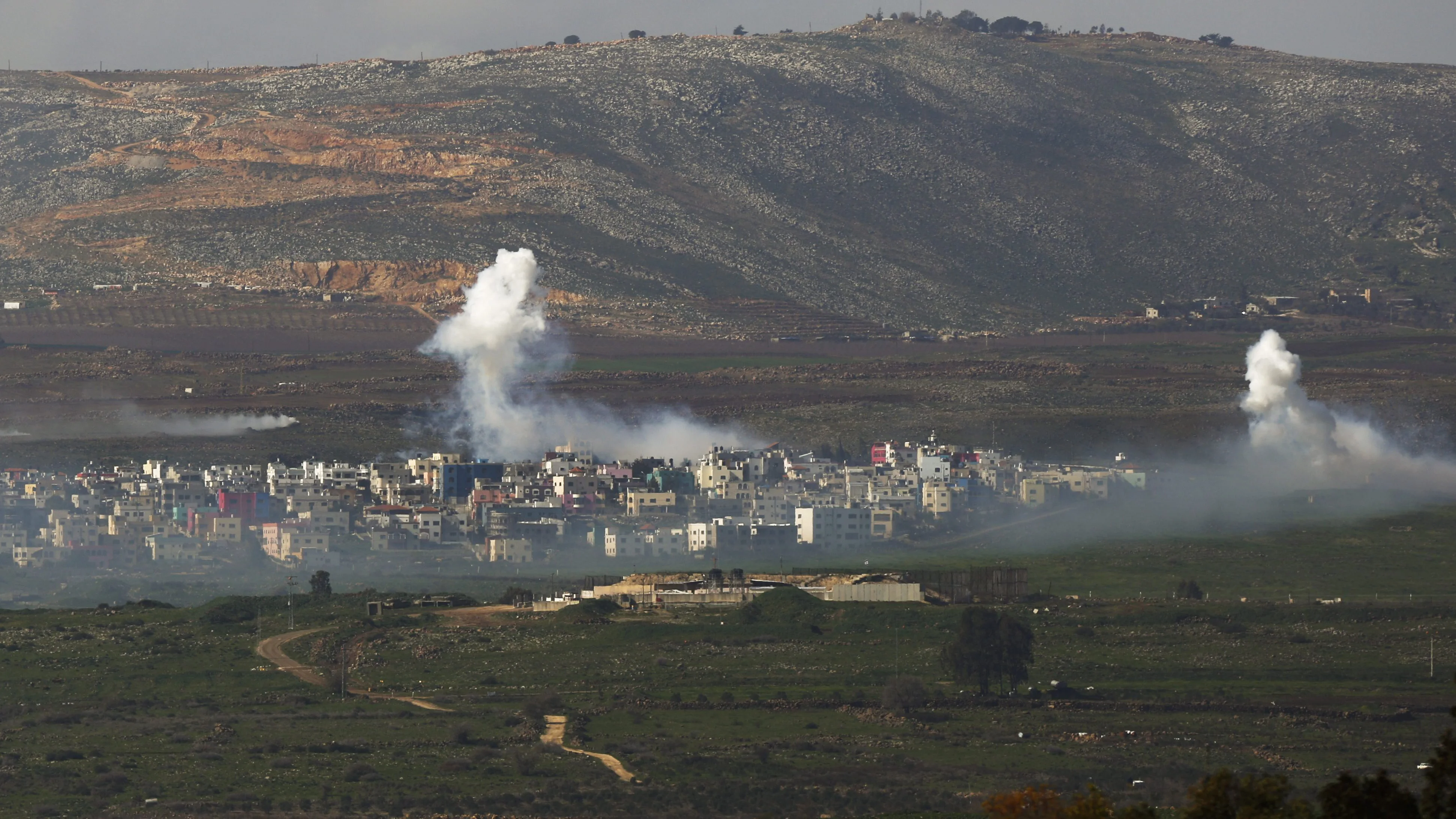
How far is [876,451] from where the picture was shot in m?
147

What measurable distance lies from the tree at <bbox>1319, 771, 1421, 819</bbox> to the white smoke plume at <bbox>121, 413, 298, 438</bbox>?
124052 millimetres

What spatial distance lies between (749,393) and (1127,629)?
296 ft

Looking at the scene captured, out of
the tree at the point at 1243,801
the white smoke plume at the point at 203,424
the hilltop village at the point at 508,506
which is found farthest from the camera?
the white smoke plume at the point at 203,424

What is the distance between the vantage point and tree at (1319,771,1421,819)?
103ft

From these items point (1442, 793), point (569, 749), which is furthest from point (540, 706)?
point (1442, 793)

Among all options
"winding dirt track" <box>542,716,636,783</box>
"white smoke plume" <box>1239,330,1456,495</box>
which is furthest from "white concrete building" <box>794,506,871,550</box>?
"winding dirt track" <box>542,716,636,783</box>

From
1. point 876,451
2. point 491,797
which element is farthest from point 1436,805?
point 876,451

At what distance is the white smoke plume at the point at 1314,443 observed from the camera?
136 m

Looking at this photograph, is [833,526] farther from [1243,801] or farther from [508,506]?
[1243,801]

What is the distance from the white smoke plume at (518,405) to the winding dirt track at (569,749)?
255 ft

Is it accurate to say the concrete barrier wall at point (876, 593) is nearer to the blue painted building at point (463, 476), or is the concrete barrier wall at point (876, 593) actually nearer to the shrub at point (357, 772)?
the shrub at point (357, 772)

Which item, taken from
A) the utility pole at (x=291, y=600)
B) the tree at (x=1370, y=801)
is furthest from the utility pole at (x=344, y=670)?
the tree at (x=1370, y=801)

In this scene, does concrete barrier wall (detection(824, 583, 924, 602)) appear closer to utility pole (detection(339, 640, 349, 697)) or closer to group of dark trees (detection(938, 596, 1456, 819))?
utility pole (detection(339, 640, 349, 697))

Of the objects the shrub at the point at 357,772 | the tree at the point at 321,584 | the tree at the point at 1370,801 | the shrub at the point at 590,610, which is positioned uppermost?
the tree at the point at 321,584
